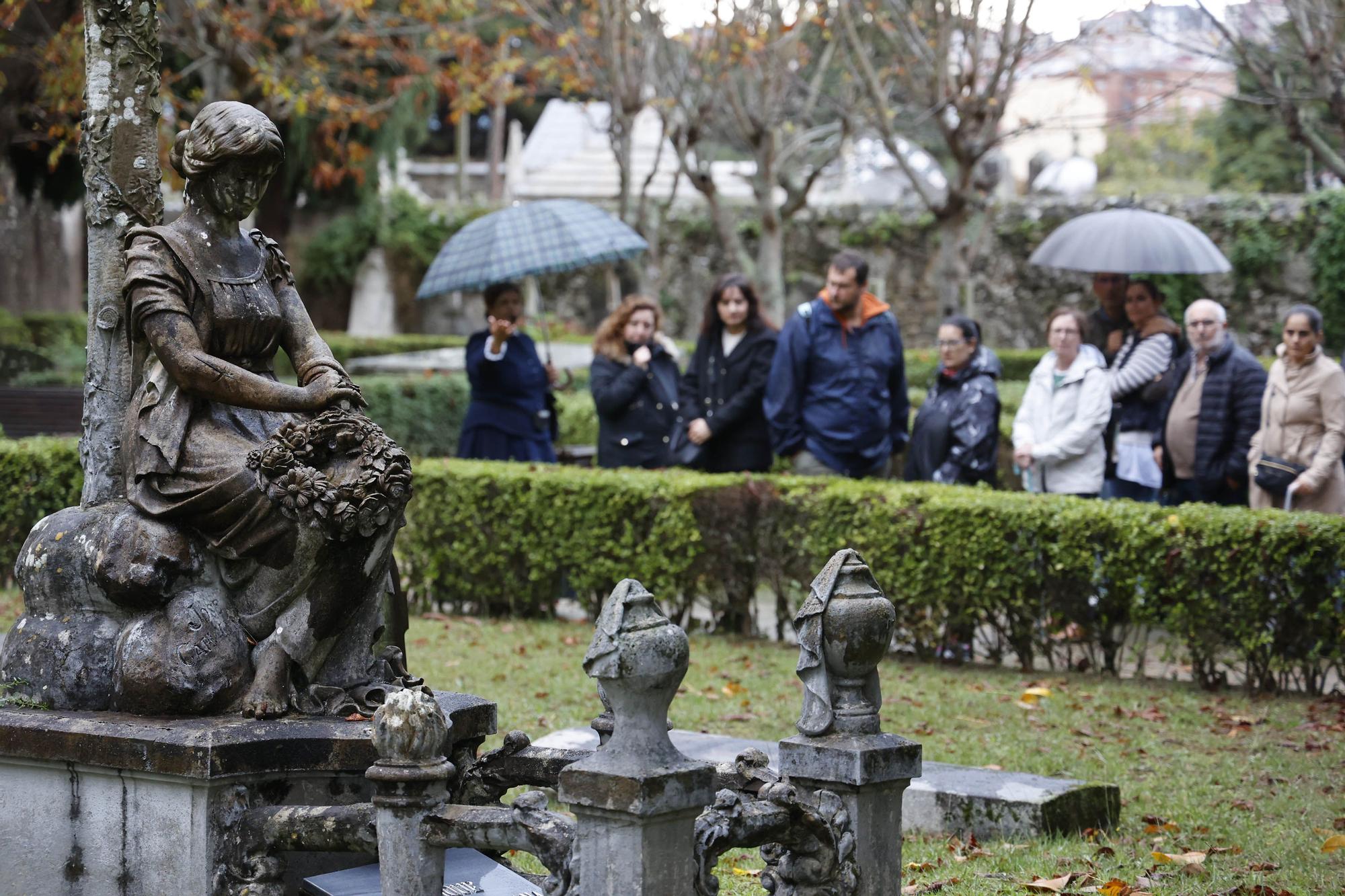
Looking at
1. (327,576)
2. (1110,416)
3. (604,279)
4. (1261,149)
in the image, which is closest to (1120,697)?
(1110,416)

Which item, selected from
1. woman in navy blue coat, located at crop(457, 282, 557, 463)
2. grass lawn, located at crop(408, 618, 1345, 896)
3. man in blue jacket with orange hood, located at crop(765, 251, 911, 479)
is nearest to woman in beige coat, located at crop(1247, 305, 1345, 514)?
Result: grass lawn, located at crop(408, 618, 1345, 896)

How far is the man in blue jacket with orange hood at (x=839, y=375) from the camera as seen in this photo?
9078 mm

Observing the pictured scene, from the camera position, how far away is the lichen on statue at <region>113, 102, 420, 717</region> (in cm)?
415

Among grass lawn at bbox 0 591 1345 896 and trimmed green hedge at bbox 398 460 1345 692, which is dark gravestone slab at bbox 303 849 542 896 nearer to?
grass lawn at bbox 0 591 1345 896

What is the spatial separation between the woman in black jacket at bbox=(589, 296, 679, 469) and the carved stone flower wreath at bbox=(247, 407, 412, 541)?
551 cm

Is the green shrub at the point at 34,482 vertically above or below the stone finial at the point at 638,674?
below

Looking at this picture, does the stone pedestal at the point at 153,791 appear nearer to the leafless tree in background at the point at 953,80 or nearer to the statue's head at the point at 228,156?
the statue's head at the point at 228,156

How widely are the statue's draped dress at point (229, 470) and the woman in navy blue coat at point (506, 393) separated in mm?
5484

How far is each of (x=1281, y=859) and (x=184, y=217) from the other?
4.26 metres

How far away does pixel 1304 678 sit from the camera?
7.91 metres

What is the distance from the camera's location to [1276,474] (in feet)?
28.2

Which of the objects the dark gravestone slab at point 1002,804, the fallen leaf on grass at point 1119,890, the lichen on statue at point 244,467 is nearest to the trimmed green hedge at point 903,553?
the dark gravestone slab at point 1002,804

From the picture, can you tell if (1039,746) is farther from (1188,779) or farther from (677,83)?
(677,83)

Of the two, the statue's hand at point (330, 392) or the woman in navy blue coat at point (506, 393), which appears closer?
the statue's hand at point (330, 392)
